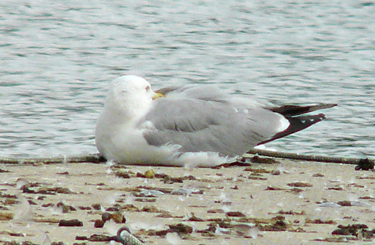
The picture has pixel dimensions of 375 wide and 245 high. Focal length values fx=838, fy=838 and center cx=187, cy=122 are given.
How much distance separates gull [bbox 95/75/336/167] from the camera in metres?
6.80

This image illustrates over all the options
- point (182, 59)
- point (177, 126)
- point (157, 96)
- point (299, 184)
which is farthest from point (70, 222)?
point (182, 59)

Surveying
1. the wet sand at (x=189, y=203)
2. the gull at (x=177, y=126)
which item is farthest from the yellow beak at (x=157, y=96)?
the wet sand at (x=189, y=203)

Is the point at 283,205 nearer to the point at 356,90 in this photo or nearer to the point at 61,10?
the point at 356,90

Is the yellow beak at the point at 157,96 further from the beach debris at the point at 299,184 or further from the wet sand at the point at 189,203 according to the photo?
the beach debris at the point at 299,184

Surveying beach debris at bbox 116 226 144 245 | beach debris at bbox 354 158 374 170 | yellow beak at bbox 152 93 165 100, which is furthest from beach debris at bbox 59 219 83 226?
beach debris at bbox 354 158 374 170

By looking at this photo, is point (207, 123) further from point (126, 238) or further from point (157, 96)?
point (126, 238)

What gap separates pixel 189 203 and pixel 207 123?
206 cm

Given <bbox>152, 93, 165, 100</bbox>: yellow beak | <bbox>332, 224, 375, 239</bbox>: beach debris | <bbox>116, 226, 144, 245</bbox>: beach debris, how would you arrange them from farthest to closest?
1. <bbox>152, 93, 165, 100</bbox>: yellow beak
2. <bbox>332, 224, 375, 239</bbox>: beach debris
3. <bbox>116, 226, 144, 245</bbox>: beach debris

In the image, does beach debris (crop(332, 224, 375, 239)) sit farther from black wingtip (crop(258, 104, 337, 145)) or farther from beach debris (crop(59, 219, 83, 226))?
black wingtip (crop(258, 104, 337, 145))

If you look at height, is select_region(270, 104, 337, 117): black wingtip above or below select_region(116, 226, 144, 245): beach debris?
below

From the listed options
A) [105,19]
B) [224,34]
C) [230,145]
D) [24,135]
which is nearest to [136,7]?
[105,19]

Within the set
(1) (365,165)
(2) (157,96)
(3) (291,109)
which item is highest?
(2) (157,96)

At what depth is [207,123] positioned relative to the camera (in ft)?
23.4

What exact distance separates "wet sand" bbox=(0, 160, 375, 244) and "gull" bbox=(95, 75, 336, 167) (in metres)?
0.19
